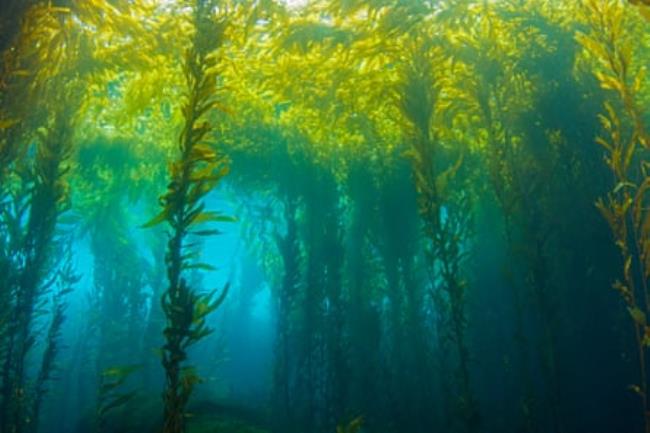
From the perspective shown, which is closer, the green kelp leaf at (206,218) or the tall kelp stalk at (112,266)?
the green kelp leaf at (206,218)

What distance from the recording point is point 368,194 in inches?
470

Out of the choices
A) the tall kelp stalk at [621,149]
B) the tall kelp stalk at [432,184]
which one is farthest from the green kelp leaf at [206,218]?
the tall kelp stalk at [621,149]

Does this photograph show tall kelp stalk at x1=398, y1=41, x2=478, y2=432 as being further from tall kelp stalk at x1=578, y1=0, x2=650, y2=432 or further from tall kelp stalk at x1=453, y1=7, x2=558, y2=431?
tall kelp stalk at x1=578, y1=0, x2=650, y2=432

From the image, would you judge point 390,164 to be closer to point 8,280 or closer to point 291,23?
point 291,23

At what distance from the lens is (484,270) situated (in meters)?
11.7

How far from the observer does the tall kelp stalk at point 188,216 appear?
376 cm

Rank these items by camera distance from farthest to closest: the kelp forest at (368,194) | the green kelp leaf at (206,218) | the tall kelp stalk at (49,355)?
1. the tall kelp stalk at (49,355)
2. the kelp forest at (368,194)
3. the green kelp leaf at (206,218)

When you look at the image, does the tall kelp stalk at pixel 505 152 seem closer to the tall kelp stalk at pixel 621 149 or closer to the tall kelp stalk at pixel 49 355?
Result: the tall kelp stalk at pixel 621 149

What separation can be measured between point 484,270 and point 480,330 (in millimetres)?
1551

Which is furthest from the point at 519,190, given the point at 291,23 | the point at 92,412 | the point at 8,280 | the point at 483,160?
the point at 92,412

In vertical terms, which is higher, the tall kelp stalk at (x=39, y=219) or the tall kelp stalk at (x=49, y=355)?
the tall kelp stalk at (x=39, y=219)

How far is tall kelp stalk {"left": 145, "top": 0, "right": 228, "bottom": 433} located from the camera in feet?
12.3

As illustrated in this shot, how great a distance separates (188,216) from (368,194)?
819 centimetres

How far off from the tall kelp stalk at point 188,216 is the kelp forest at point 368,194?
3 cm
